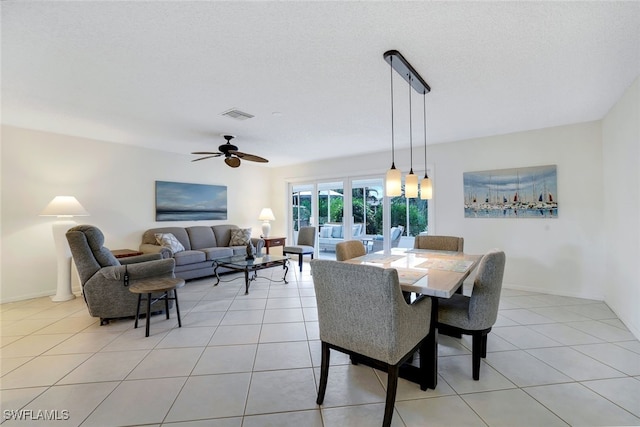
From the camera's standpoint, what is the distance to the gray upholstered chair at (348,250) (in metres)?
2.81

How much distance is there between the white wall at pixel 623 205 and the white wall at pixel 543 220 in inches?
5.9

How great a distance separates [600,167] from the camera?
3598 millimetres

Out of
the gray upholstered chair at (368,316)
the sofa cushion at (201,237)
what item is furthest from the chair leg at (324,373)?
the sofa cushion at (201,237)

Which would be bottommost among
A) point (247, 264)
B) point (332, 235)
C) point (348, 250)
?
point (247, 264)

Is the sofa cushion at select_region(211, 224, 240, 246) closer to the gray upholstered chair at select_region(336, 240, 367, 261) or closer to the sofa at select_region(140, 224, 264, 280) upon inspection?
the sofa at select_region(140, 224, 264, 280)

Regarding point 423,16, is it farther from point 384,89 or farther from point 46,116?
point 46,116

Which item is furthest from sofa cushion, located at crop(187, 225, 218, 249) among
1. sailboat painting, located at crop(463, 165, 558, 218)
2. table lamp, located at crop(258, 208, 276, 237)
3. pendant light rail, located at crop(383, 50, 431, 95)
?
sailboat painting, located at crop(463, 165, 558, 218)

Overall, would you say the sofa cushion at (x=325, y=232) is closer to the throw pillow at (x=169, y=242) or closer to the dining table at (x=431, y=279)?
the throw pillow at (x=169, y=242)

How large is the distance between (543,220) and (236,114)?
14.5 ft

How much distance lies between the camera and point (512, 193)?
4117 millimetres

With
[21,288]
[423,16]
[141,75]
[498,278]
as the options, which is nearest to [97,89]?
[141,75]

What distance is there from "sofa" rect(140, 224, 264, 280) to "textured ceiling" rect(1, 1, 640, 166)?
1.90m

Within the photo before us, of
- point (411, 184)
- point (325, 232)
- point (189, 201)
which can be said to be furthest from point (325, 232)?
point (411, 184)

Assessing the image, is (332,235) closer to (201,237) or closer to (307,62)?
(201,237)
